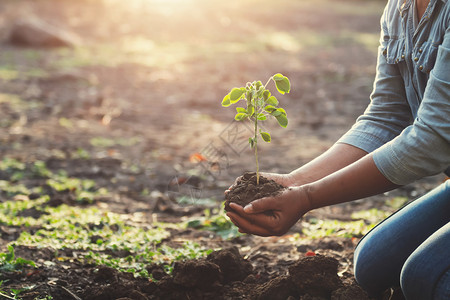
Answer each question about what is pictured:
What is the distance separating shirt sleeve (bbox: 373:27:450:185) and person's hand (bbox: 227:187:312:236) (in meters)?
0.33

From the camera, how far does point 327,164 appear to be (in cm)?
248

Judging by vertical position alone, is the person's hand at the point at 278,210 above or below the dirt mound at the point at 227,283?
above

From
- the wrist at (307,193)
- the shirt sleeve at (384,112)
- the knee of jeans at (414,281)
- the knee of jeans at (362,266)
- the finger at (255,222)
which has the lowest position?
the knee of jeans at (362,266)

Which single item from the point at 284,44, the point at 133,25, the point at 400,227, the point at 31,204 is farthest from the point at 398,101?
the point at 133,25

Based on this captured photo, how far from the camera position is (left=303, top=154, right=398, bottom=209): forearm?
2.12 m

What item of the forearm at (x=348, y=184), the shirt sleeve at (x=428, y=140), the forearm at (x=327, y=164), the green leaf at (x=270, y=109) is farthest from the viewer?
the forearm at (x=327, y=164)

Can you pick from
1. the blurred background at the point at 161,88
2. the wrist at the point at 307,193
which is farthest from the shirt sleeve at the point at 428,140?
the blurred background at the point at 161,88

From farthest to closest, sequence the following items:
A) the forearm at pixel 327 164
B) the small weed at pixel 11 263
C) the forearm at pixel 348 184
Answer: the small weed at pixel 11 263, the forearm at pixel 327 164, the forearm at pixel 348 184

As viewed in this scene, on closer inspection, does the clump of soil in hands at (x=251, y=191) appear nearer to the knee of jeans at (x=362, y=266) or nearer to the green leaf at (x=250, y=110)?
the green leaf at (x=250, y=110)

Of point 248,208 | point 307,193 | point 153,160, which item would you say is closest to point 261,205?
point 248,208

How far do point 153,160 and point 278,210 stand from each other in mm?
3155

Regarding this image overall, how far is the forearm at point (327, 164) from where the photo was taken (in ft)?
8.05

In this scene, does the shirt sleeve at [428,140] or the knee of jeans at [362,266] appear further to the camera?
the knee of jeans at [362,266]

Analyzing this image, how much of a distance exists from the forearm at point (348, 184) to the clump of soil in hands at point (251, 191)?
0.14 m
